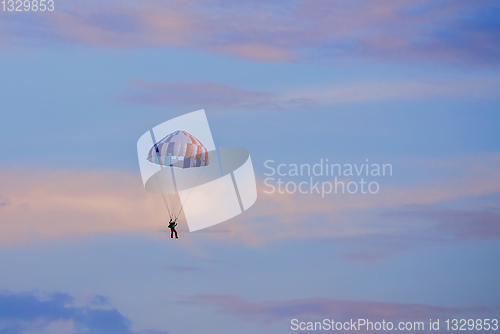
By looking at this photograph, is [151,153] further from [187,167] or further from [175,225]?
[175,225]

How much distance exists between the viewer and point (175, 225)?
2122 inches

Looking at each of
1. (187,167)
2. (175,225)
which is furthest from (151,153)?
(175,225)

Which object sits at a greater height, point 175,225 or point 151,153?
point 151,153

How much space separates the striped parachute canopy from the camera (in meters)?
56.1

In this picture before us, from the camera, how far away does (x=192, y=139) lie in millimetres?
57531

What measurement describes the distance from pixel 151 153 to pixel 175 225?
823 centimetres

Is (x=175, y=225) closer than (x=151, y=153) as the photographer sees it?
Yes

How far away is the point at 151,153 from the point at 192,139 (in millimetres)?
4315

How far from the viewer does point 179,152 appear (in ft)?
183

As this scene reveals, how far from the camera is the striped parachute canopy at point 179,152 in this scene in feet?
184

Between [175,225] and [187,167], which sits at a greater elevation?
[187,167]

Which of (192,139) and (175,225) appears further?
(192,139)

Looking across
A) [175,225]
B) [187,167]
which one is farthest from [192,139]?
[175,225]

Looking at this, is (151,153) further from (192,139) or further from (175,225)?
(175,225)
